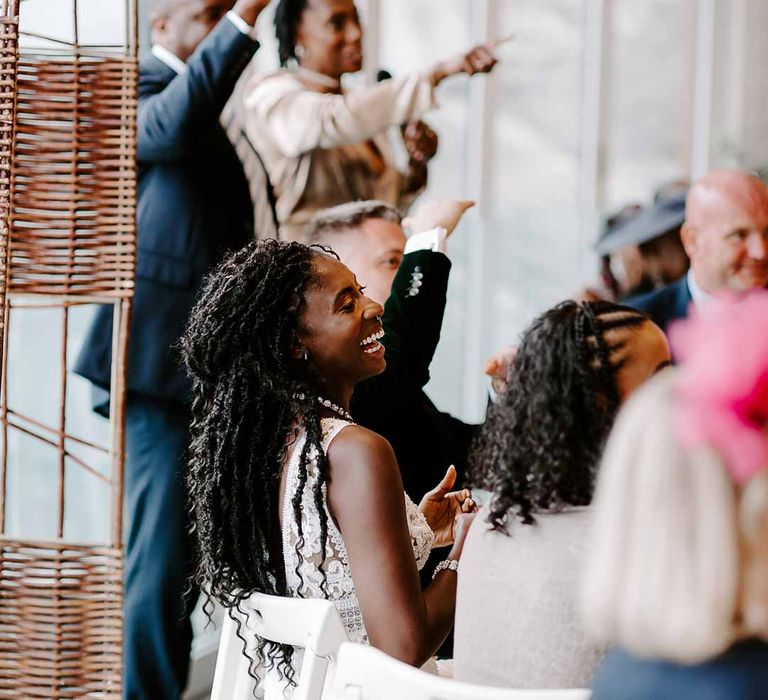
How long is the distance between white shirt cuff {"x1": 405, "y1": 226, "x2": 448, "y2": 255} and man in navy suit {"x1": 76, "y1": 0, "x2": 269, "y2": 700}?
854mm

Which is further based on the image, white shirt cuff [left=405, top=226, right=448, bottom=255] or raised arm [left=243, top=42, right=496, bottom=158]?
raised arm [left=243, top=42, right=496, bottom=158]

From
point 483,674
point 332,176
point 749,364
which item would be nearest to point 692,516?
point 749,364

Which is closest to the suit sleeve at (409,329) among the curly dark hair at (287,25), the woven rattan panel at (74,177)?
the woven rattan panel at (74,177)

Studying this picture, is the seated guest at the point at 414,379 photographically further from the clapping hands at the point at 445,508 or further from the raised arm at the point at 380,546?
the raised arm at the point at 380,546

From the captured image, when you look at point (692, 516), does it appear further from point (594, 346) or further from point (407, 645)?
point (407, 645)

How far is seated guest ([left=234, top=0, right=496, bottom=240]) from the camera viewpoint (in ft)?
10.1

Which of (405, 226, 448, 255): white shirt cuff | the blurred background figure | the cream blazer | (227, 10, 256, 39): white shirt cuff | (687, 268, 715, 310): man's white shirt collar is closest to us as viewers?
(405, 226, 448, 255): white shirt cuff

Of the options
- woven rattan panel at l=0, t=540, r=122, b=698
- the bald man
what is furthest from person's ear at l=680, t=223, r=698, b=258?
woven rattan panel at l=0, t=540, r=122, b=698

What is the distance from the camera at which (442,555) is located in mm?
2057

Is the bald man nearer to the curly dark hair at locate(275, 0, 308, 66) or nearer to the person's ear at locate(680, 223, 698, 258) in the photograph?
the person's ear at locate(680, 223, 698, 258)

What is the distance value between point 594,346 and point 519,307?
9.42 ft

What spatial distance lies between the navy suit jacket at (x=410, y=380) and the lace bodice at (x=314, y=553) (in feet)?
1.62

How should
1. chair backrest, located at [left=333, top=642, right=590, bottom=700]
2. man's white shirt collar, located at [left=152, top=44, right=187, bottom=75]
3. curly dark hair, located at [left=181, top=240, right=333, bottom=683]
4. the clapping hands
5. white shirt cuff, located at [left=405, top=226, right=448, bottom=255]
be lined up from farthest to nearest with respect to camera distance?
man's white shirt collar, located at [left=152, top=44, right=187, bottom=75]
white shirt cuff, located at [left=405, top=226, right=448, bottom=255]
the clapping hands
curly dark hair, located at [left=181, top=240, right=333, bottom=683]
chair backrest, located at [left=333, top=642, right=590, bottom=700]

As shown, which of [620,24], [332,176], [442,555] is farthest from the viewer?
[620,24]
